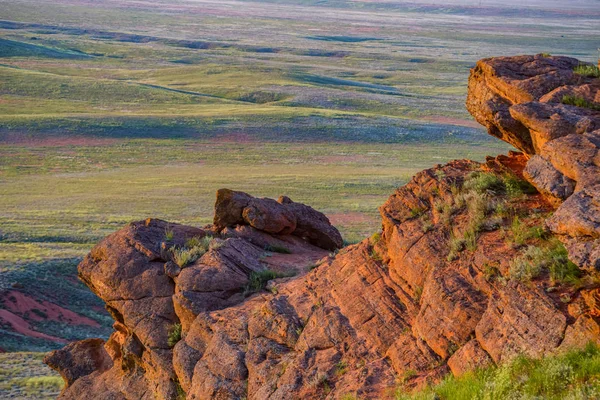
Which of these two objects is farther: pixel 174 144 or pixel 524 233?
pixel 174 144

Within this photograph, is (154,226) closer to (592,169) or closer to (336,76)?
(592,169)

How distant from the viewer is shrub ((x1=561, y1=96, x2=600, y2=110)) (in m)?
10.9

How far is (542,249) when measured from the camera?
9.38 meters

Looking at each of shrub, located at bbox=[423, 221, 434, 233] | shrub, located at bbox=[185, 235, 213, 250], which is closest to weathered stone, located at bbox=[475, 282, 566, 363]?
shrub, located at bbox=[423, 221, 434, 233]

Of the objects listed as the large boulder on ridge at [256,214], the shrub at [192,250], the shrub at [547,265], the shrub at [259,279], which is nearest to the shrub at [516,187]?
the shrub at [547,265]

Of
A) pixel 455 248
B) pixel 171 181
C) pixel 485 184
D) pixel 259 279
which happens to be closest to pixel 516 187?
pixel 485 184

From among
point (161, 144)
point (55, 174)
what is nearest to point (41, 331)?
point (55, 174)

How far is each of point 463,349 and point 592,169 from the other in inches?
114

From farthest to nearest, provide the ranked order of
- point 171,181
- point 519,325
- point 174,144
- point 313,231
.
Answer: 1. point 174,144
2. point 171,181
3. point 313,231
4. point 519,325

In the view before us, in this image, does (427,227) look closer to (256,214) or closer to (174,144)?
(256,214)

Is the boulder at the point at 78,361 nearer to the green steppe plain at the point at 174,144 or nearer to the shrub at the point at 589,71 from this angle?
the green steppe plain at the point at 174,144

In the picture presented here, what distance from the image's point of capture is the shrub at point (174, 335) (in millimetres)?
13047

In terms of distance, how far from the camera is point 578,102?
11.0 metres

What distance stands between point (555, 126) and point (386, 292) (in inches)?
138
